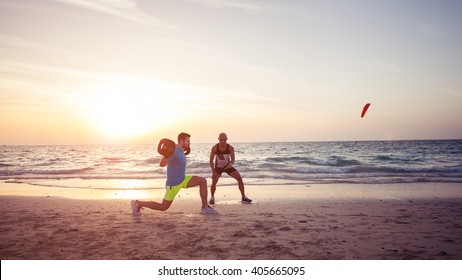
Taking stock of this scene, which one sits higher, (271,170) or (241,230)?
(241,230)

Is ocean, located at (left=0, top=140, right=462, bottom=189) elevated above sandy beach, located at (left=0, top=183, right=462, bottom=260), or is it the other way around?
sandy beach, located at (left=0, top=183, right=462, bottom=260)

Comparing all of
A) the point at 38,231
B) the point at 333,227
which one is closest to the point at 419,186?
the point at 333,227

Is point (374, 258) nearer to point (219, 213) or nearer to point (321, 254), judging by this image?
point (321, 254)

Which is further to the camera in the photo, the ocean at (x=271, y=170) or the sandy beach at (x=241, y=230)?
the ocean at (x=271, y=170)

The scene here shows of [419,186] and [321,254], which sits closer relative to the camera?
[321,254]

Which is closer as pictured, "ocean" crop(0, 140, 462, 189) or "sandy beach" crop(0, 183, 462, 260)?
"sandy beach" crop(0, 183, 462, 260)

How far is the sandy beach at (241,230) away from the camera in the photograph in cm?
436

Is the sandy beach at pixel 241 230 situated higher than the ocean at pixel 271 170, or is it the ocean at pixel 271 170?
the sandy beach at pixel 241 230

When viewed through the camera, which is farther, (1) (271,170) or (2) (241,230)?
(1) (271,170)

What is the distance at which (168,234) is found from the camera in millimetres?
5277

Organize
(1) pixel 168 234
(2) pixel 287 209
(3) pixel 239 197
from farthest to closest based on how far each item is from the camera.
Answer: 1. (3) pixel 239 197
2. (2) pixel 287 209
3. (1) pixel 168 234

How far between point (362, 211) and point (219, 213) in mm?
3364

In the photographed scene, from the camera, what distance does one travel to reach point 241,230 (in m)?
5.52

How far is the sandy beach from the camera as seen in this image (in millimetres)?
4359
